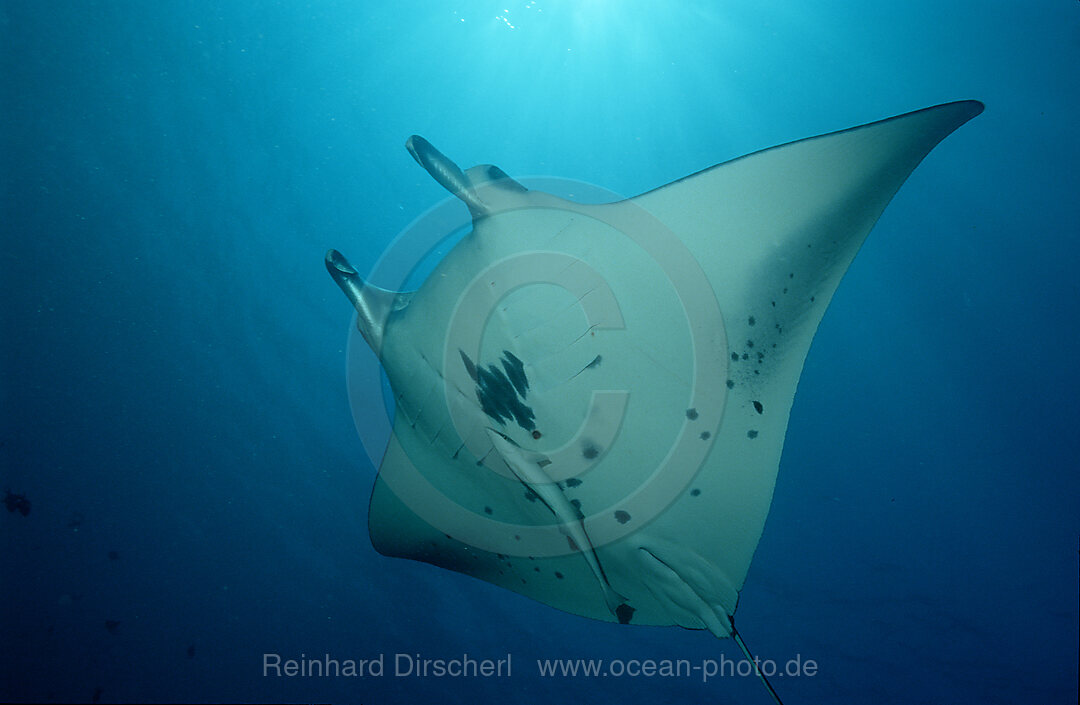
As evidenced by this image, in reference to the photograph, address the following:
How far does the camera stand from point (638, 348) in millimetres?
2217

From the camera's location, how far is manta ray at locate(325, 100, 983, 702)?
2.00 m

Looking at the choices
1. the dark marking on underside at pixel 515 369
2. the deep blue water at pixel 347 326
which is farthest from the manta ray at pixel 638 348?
the deep blue water at pixel 347 326

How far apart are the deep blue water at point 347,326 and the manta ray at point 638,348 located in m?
2.91

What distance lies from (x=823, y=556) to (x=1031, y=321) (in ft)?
10.3

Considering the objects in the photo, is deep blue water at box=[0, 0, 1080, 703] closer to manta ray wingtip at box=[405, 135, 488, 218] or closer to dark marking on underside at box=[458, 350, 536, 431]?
manta ray wingtip at box=[405, 135, 488, 218]

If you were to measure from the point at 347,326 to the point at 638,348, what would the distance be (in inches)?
167

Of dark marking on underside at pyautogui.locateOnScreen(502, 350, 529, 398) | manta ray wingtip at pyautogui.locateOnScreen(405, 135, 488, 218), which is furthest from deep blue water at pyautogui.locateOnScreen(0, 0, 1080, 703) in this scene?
dark marking on underside at pyautogui.locateOnScreen(502, 350, 529, 398)

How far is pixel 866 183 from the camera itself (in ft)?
5.98

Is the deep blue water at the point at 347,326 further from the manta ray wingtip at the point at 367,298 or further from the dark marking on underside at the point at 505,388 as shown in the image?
the dark marking on underside at the point at 505,388

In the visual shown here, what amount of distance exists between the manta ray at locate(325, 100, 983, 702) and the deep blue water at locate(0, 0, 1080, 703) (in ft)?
9.55

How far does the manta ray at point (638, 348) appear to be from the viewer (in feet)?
6.56

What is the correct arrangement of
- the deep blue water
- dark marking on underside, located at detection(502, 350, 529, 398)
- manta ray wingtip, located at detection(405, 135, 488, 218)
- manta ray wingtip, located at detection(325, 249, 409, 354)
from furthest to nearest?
the deep blue water
manta ray wingtip, located at detection(325, 249, 409, 354)
dark marking on underside, located at detection(502, 350, 529, 398)
manta ray wingtip, located at detection(405, 135, 488, 218)

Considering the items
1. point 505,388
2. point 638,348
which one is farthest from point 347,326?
point 638,348

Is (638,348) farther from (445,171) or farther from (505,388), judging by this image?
(445,171)
